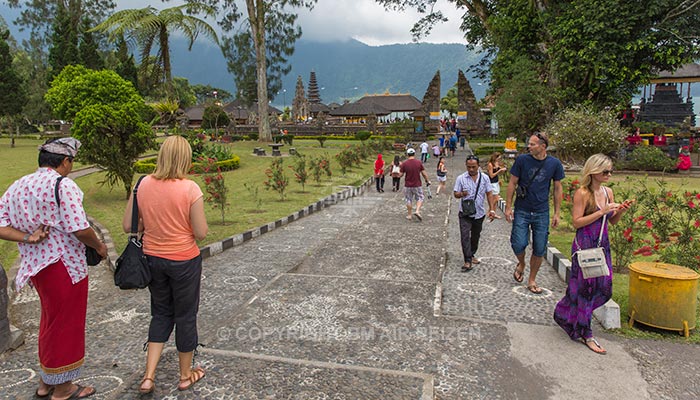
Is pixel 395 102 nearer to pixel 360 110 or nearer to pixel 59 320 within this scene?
pixel 360 110

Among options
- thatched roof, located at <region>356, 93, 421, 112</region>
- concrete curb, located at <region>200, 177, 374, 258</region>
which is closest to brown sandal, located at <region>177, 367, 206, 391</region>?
concrete curb, located at <region>200, 177, 374, 258</region>

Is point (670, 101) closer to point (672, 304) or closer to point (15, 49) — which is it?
point (672, 304)

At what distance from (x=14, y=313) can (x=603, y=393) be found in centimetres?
588

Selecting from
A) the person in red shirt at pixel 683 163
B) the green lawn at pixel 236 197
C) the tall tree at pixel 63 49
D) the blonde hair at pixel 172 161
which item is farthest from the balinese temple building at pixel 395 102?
the blonde hair at pixel 172 161

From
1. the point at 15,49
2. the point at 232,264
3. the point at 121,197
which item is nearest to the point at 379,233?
the point at 232,264

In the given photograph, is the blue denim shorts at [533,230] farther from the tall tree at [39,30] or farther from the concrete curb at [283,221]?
the tall tree at [39,30]

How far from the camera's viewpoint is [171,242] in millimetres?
3215

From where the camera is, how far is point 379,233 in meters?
9.16

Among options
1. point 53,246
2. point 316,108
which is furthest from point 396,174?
point 316,108

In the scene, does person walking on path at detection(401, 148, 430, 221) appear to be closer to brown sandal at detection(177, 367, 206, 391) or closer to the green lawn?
the green lawn

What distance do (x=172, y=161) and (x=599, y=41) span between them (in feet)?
73.2

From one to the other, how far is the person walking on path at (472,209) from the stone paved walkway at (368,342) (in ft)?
1.00

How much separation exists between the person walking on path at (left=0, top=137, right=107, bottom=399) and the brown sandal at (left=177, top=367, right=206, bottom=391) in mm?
740

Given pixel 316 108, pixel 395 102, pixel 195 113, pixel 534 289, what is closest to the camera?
pixel 534 289
